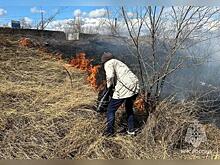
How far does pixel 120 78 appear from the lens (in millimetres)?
4746

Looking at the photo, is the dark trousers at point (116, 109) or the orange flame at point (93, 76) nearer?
the dark trousers at point (116, 109)

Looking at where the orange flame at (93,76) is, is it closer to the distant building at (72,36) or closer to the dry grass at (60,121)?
the dry grass at (60,121)

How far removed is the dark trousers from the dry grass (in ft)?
0.28

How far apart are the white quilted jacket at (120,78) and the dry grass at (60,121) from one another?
0.31 meters

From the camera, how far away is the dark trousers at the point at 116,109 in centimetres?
478

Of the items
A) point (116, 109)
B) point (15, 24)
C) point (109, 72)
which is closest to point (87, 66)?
point (109, 72)

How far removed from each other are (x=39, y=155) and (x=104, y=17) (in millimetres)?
1463

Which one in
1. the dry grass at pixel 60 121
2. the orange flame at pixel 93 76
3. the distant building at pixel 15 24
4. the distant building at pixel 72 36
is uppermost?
the distant building at pixel 15 24

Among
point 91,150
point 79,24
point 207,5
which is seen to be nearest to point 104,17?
point 79,24

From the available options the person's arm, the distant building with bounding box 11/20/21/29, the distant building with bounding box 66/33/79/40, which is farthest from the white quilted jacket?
the distant building with bounding box 11/20/21/29

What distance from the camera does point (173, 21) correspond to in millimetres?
4809

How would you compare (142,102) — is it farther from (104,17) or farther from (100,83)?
(104,17)

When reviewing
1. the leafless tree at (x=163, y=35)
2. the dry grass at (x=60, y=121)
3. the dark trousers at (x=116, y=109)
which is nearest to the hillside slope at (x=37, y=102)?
the dry grass at (x=60, y=121)

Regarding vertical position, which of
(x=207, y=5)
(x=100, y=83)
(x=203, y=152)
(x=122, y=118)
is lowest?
(x=203, y=152)
